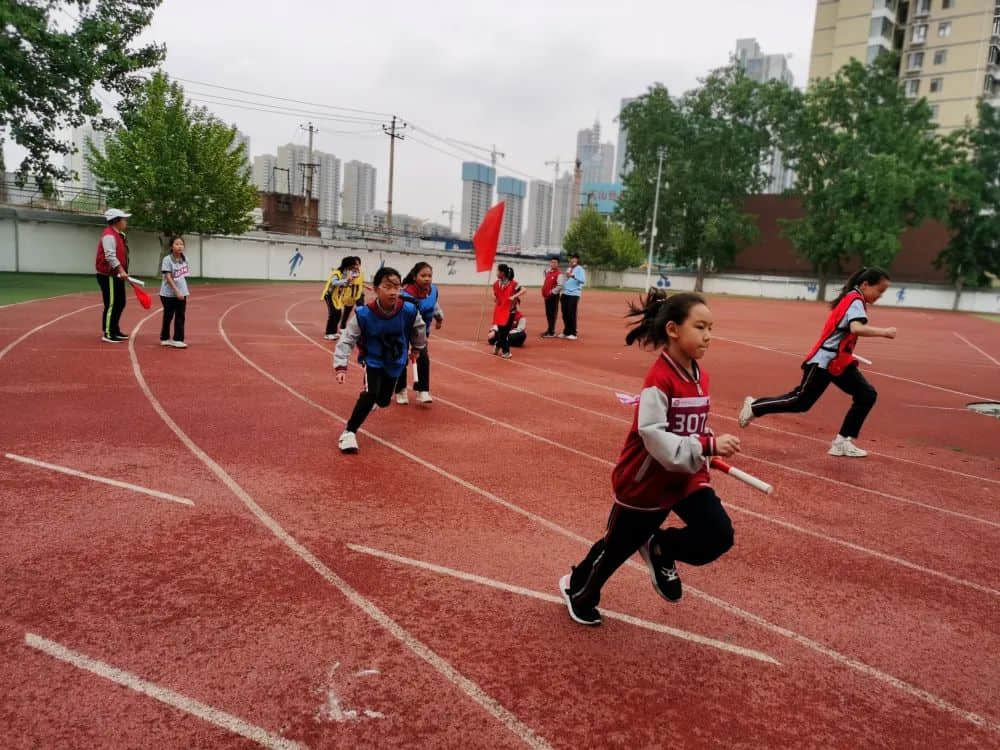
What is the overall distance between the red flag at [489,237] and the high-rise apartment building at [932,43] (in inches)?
2364

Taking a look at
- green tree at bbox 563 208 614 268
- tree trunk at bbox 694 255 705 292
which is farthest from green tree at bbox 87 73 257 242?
tree trunk at bbox 694 255 705 292

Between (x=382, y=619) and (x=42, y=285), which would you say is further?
(x=42, y=285)

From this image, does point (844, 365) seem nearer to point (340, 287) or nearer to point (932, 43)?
point (340, 287)

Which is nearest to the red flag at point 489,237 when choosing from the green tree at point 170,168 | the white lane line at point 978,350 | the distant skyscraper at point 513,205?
the white lane line at point 978,350

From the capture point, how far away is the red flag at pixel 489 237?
13.4 m

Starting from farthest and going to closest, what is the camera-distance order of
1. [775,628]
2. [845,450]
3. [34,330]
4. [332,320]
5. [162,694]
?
[332,320], [34,330], [845,450], [775,628], [162,694]

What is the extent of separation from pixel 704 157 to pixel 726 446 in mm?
55575

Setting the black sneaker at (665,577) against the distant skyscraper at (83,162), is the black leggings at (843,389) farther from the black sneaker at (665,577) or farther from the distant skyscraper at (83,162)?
the distant skyscraper at (83,162)

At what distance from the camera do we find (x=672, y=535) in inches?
126

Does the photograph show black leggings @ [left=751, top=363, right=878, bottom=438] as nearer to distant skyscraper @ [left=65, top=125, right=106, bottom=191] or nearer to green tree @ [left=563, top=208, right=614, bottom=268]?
distant skyscraper @ [left=65, top=125, right=106, bottom=191]

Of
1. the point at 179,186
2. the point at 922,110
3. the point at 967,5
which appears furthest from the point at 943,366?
the point at 967,5

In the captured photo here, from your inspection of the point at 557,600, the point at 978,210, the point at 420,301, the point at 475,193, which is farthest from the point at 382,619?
the point at 475,193

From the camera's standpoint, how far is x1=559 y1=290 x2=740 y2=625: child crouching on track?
289cm

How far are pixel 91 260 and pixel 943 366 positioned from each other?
30502mm
